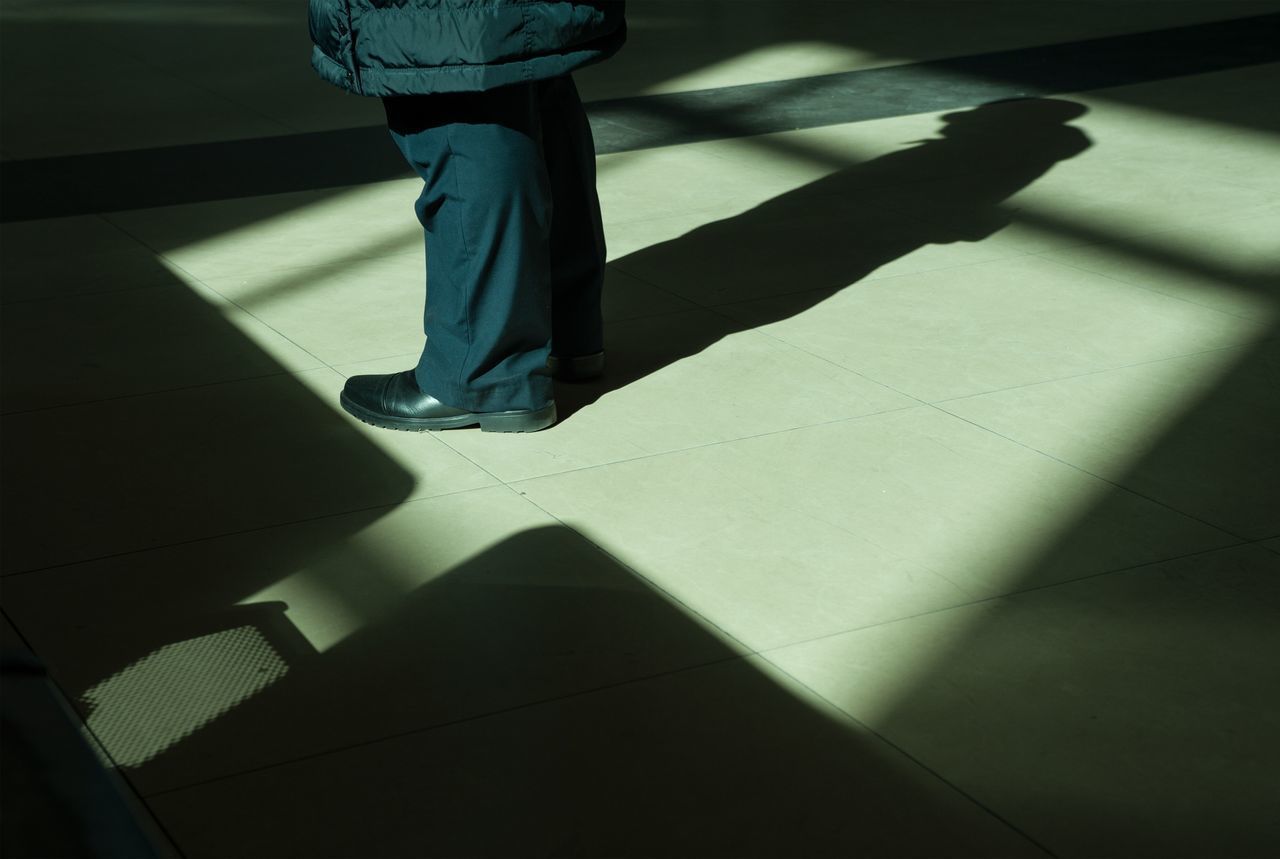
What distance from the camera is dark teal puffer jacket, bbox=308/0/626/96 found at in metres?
2.30

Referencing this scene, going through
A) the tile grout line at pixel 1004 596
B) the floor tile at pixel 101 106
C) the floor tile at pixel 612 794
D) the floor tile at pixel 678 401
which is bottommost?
the floor tile at pixel 101 106

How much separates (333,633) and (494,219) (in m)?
0.78

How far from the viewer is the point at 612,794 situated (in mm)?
1613

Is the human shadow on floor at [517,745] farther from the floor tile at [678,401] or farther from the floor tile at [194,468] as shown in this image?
the floor tile at [678,401]

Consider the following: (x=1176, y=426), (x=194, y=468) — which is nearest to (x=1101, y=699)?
(x=1176, y=426)

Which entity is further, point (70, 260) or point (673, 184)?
point (673, 184)

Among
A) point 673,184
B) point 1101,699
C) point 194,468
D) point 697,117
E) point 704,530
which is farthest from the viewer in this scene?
point 697,117

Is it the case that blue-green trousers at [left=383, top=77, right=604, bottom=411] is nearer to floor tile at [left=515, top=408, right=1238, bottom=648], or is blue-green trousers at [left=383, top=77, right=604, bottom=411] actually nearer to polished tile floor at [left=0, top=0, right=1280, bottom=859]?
polished tile floor at [left=0, top=0, right=1280, bottom=859]

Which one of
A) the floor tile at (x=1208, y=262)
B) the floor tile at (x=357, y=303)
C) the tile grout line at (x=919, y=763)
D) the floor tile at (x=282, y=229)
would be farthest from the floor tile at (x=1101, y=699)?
the floor tile at (x=282, y=229)

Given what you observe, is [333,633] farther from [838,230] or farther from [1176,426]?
[838,230]

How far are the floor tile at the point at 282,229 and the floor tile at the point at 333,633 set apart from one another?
4.86 ft

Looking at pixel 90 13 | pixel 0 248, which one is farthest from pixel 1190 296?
pixel 90 13

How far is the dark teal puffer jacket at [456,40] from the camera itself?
7.55 feet

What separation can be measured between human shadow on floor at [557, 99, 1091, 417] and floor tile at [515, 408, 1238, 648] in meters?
0.42
